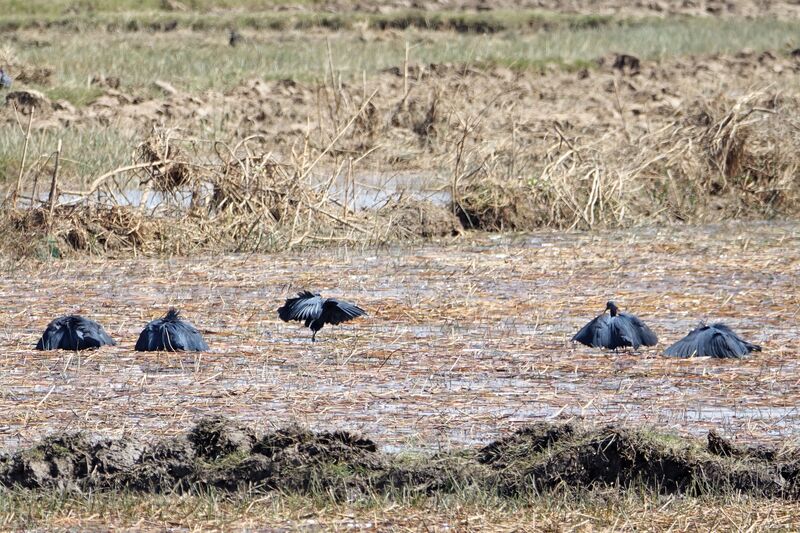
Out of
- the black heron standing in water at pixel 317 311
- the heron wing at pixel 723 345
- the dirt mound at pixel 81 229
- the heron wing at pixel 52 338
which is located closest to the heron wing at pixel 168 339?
the heron wing at pixel 52 338

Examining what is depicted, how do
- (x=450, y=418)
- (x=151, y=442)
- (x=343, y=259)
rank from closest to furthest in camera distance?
(x=151, y=442)
(x=450, y=418)
(x=343, y=259)

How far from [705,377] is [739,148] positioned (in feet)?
22.4

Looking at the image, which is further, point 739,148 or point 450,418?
point 739,148

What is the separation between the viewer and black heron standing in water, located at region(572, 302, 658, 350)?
7145 millimetres

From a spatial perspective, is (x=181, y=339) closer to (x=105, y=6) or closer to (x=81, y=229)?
(x=81, y=229)

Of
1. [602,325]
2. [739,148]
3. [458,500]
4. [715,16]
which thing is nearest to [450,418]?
[458,500]

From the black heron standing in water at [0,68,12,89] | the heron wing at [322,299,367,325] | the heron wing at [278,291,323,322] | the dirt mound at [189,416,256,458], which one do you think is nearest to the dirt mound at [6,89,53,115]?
the black heron standing in water at [0,68,12,89]

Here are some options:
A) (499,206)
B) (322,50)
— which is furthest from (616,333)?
(322,50)

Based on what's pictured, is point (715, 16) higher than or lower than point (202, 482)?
higher

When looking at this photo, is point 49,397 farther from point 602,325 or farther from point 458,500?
point 602,325

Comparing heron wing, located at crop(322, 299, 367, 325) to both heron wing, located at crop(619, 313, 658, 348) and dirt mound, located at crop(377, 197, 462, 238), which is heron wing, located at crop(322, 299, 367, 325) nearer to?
heron wing, located at crop(619, 313, 658, 348)

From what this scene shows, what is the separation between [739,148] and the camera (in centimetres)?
1308

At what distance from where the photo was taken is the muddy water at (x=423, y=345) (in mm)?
5930

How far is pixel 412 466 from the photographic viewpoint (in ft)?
16.5
